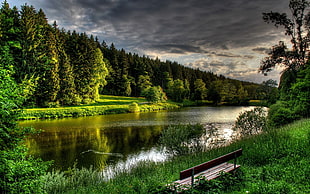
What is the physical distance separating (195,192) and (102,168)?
881 cm

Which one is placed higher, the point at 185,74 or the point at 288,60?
the point at 185,74

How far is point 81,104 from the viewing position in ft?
161

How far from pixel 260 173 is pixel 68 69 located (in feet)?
157

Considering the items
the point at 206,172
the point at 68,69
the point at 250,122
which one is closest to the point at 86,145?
the point at 206,172

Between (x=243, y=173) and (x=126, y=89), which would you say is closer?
(x=243, y=173)

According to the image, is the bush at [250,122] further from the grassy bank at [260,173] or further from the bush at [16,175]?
the bush at [16,175]

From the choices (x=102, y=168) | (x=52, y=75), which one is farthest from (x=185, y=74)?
(x=102, y=168)

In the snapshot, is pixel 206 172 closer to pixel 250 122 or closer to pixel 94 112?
pixel 250 122

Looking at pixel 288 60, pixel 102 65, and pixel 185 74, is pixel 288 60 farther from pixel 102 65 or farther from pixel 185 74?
pixel 185 74

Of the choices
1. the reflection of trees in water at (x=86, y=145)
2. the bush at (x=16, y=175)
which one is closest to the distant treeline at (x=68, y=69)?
the bush at (x=16, y=175)

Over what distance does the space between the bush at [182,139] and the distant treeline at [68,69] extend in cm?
891

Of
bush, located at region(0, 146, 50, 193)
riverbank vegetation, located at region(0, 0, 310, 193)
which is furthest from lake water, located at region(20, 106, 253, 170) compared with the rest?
bush, located at region(0, 146, 50, 193)

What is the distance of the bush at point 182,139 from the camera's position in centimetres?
1286

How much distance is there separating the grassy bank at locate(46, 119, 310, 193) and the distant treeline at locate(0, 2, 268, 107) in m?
5.47
